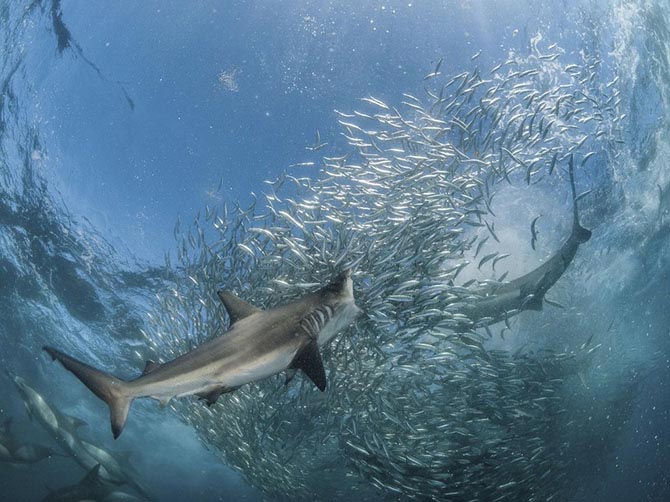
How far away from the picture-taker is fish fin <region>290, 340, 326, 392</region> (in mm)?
3215

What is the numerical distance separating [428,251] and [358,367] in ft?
9.47

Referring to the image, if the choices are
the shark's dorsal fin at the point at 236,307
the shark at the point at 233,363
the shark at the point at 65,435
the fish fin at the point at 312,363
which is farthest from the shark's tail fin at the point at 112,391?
the shark at the point at 65,435

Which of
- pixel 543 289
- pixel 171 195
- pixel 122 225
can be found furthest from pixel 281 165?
pixel 543 289

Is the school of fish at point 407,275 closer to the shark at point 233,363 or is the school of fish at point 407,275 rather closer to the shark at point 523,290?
the shark at point 523,290

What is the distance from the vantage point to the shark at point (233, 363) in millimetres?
3158

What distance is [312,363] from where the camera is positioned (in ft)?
10.6

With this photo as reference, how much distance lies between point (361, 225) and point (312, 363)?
514cm

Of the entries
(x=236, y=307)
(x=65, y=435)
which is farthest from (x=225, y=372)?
(x=65, y=435)

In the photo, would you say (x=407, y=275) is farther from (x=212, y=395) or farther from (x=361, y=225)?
(x=212, y=395)

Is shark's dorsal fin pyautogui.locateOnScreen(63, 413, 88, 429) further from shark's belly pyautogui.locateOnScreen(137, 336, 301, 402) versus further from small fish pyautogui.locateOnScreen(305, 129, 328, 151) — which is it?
shark's belly pyautogui.locateOnScreen(137, 336, 301, 402)

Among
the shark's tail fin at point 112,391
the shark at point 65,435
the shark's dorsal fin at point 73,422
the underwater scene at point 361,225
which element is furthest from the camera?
the shark's dorsal fin at point 73,422

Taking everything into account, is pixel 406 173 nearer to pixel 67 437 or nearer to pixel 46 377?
pixel 67 437

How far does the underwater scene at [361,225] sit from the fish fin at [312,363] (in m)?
0.02

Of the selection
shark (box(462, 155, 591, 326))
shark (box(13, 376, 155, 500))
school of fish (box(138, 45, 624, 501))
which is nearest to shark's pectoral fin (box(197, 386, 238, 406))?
school of fish (box(138, 45, 624, 501))
